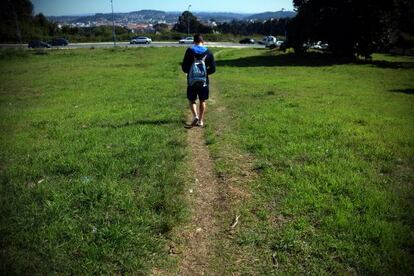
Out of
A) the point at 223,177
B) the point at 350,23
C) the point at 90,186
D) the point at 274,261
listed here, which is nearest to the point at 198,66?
the point at 223,177

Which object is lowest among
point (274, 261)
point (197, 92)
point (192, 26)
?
point (274, 261)

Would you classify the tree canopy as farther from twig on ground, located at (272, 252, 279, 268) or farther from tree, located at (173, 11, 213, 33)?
tree, located at (173, 11, 213, 33)

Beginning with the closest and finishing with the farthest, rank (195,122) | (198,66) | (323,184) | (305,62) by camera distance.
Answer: (323,184) < (198,66) < (195,122) < (305,62)

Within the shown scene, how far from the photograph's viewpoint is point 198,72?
8680 mm

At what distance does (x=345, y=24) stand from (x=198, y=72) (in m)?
25.3

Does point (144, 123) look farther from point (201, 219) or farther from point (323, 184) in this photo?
point (323, 184)

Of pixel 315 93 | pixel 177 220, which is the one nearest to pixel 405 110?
pixel 315 93

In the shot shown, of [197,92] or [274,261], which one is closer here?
[274,261]

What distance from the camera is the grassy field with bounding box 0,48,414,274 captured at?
162 inches

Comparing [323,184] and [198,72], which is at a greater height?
[198,72]

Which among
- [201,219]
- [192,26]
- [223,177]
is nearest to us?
[201,219]

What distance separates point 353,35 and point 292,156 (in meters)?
26.6

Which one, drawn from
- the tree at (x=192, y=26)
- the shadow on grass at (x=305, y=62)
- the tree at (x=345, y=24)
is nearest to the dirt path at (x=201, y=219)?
the shadow on grass at (x=305, y=62)

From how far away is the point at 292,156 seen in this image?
7.07m
